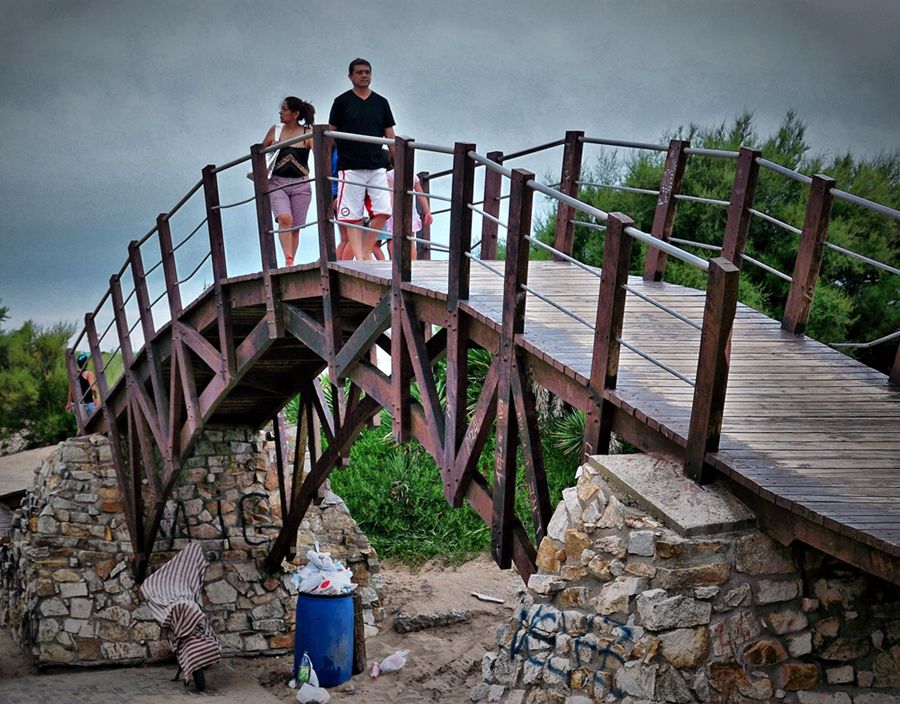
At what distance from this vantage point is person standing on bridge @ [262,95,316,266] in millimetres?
11688

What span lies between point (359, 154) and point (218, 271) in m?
2.14

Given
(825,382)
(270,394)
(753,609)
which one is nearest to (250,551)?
(270,394)

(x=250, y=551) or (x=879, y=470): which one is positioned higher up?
(x=879, y=470)

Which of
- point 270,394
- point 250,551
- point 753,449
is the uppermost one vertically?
point 753,449

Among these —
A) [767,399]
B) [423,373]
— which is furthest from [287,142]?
[767,399]

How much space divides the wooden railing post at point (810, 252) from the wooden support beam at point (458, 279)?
228 cm

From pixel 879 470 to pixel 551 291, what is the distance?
365 cm

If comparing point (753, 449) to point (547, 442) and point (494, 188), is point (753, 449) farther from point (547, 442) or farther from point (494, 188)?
point (547, 442)

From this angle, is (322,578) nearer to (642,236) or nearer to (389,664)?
(389,664)

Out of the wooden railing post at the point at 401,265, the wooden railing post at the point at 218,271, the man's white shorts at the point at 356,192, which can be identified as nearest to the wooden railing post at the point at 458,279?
the wooden railing post at the point at 401,265

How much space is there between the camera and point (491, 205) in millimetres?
12117

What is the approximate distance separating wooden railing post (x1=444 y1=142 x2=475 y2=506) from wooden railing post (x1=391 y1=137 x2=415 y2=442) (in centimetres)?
72

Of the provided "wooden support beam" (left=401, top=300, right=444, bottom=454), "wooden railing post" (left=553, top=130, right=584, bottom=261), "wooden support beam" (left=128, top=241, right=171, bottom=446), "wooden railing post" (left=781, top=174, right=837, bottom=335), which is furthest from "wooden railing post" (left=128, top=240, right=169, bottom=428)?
"wooden railing post" (left=781, top=174, right=837, bottom=335)

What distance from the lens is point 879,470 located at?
20.3 ft
